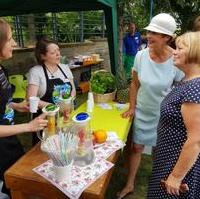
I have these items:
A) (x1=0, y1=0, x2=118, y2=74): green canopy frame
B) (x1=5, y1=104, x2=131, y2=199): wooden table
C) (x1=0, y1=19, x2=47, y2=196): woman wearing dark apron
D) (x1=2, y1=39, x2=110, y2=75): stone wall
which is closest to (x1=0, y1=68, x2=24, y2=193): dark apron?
(x1=0, y1=19, x2=47, y2=196): woman wearing dark apron

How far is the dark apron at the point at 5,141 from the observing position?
189cm

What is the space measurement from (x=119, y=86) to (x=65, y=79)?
1.97 ft

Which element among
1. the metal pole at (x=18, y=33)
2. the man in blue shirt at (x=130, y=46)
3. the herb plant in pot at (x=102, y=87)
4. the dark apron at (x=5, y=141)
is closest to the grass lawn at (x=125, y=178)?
the herb plant in pot at (x=102, y=87)

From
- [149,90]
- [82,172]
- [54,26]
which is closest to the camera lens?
[82,172]

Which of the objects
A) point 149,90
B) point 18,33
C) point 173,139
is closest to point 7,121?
point 173,139

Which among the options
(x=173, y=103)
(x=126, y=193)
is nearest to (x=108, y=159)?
(x=173, y=103)

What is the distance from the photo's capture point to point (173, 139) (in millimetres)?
1720

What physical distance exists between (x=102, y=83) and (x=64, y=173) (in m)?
1.59

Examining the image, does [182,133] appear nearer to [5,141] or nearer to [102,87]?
[5,141]

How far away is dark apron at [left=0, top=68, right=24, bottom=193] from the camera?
1892 mm

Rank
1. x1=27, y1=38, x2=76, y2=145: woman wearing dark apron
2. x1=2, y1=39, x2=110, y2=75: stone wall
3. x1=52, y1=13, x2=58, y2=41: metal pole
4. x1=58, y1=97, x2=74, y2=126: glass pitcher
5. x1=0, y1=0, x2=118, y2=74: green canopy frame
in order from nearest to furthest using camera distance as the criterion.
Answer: x1=58, y1=97, x2=74, y2=126: glass pitcher
x1=27, y1=38, x2=76, y2=145: woman wearing dark apron
x1=0, y1=0, x2=118, y2=74: green canopy frame
x1=2, y1=39, x2=110, y2=75: stone wall
x1=52, y1=13, x2=58, y2=41: metal pole

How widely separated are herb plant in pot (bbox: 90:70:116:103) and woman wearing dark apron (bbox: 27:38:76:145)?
0.91 feet

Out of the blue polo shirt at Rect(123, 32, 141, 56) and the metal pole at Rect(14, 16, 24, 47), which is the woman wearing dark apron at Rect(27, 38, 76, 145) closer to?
the metal pole at Rect(14, 16, 24, 47)

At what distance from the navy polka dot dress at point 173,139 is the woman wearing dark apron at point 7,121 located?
2.41 feet
